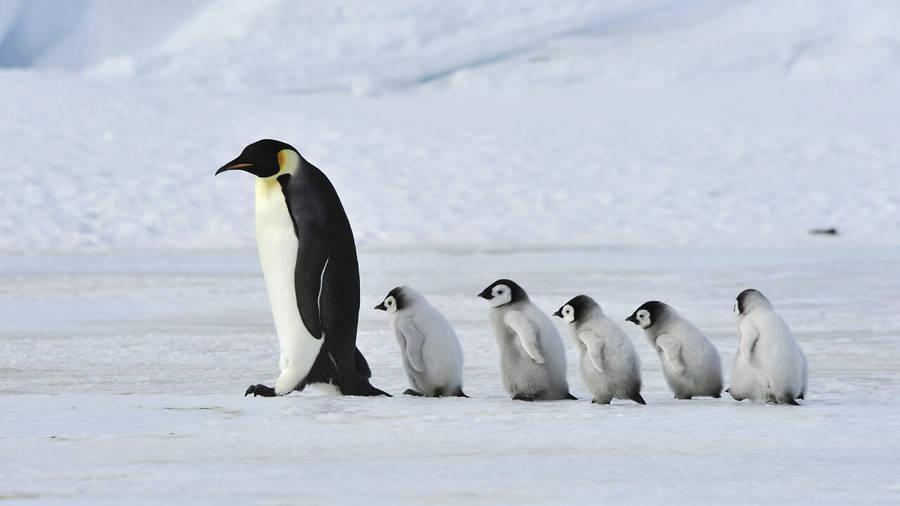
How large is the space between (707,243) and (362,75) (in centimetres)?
760

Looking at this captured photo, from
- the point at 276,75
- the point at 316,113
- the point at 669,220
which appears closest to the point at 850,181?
the point at 669,220

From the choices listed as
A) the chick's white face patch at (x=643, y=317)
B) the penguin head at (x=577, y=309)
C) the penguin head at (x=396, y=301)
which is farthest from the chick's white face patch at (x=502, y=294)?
the chick's white face patch at (x=643, y=317)

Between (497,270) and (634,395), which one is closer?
(634,395)

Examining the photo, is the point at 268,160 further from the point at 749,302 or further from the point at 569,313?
the point at 749,302

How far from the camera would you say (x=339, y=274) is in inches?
139

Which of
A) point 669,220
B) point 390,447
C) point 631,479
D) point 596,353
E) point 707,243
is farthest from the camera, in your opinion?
point 669,220

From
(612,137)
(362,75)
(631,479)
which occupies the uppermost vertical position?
(362,75)

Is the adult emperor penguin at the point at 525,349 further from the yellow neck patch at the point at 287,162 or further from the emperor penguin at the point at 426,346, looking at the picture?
the yellow neck patch at the point at 287,162

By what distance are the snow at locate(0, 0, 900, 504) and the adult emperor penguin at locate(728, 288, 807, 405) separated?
7cm

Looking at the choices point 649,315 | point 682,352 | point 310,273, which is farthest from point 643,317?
point 310,273

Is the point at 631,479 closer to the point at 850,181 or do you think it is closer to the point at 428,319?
the point at 428,319

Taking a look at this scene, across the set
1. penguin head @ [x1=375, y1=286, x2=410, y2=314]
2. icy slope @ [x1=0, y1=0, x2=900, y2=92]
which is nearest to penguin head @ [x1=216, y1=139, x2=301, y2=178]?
penguin head @ [x1=375, y1=286, x2=410, y2=314]

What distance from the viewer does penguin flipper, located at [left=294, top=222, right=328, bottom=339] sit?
3.49 metres

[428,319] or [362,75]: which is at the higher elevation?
[362,75]
